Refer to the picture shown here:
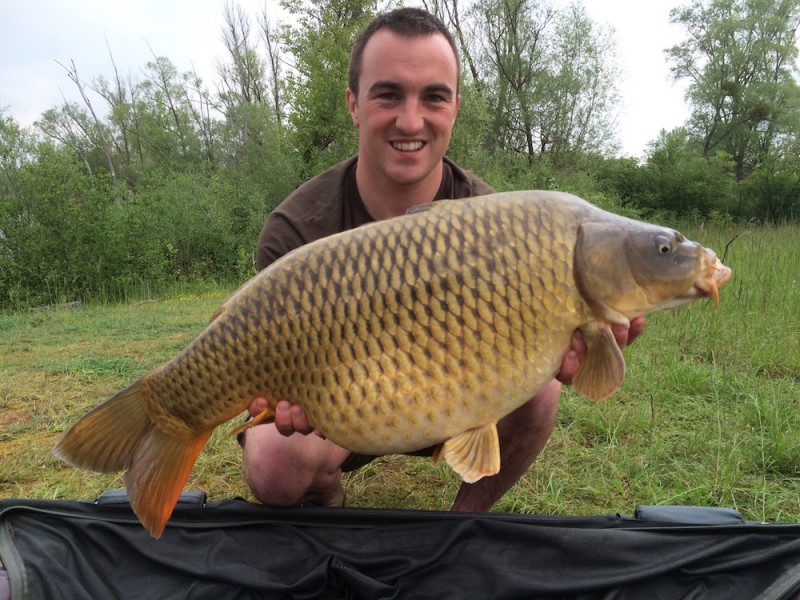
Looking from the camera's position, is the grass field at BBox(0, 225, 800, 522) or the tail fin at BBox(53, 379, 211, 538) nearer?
the tail fin at BBox(53, 379, 211, 538)

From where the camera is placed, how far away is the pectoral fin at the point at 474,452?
102 cm

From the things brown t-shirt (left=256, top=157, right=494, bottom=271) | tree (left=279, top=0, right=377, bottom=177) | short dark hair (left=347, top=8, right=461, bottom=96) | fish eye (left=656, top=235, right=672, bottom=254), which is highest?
tree (left=279, top=0, right=377, bottom=177)

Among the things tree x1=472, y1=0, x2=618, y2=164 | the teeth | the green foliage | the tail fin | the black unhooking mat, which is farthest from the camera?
tree x1=472, y1=0, x2=618, y2=164

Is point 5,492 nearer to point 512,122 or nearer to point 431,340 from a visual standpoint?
point 431,340

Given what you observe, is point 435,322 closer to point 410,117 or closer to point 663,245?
point 663,245

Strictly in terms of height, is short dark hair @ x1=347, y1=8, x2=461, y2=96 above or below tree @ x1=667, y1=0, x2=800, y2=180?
below

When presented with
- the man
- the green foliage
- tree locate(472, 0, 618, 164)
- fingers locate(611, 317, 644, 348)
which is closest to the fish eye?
fingers locate(611, 317, 644, 348)

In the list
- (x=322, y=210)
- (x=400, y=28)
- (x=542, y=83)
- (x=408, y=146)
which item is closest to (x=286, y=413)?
(x=322, y=210)

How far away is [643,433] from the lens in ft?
6.65

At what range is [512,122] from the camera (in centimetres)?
1808

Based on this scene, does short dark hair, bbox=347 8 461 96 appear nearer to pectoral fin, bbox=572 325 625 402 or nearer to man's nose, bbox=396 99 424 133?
man's nose, bbox=396 99 424 133

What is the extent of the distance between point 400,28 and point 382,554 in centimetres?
127

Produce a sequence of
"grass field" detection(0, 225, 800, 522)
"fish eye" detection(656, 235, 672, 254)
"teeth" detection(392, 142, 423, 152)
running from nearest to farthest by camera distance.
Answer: "fish eye" detection(656, 235, 672, 254), "teeth" detection(392, 142, 423, 152), "grass field" detection(0, 225, 800, 522)

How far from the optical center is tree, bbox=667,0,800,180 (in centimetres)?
1902
